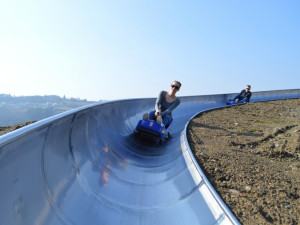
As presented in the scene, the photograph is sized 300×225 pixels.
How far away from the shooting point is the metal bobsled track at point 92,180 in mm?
1919

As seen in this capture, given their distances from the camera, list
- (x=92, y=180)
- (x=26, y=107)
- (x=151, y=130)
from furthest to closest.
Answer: (x=26, y=107), (x=151, y=130), (x=92, y=180)

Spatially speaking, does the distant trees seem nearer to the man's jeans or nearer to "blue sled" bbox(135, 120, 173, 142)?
the man's jeans

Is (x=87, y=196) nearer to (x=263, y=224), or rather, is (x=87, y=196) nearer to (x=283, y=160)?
(x=263, y=224)

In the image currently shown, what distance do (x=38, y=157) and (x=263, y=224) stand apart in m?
2.24

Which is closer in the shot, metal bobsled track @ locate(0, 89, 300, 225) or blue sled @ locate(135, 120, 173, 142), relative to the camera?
metal bobsled track @ locate(0, 89, 300, 225)

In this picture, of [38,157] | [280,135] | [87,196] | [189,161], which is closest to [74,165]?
[87,196]

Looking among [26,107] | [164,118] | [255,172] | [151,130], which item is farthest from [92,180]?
[26,107]

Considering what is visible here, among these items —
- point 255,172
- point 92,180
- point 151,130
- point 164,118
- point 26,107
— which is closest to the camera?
point 92,180

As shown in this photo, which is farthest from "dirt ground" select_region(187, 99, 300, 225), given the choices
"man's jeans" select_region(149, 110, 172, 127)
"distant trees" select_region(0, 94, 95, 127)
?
"distant trees" select_region(0, 94, 95, 127)

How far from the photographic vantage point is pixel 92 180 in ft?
11.3

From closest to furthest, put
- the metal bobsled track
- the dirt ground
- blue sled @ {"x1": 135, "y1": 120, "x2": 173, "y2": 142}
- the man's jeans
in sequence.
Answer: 1. the metal bobsled track
2. the dirt ground
3. blue sled @ {"x1": 135, "y1": 120, "x2": 173, "y2": 142}
4. the man's jeans

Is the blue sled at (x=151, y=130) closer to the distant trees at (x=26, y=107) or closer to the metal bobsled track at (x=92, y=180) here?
the metal bobsled track at (x=92, y=180)

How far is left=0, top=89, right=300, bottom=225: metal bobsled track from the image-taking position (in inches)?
75.5

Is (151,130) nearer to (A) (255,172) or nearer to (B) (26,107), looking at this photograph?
(A) (255,172)
